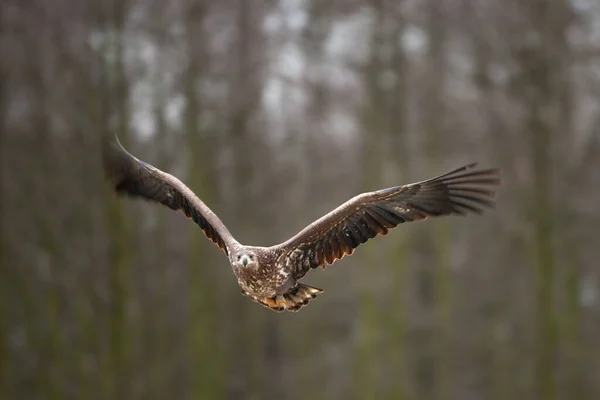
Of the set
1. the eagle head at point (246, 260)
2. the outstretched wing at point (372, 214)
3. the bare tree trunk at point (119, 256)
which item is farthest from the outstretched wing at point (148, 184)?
the bare tree trunk at point (119, 256)

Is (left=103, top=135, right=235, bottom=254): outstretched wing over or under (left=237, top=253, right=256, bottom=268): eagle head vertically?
over

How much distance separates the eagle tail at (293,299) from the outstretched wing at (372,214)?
169 millimetres

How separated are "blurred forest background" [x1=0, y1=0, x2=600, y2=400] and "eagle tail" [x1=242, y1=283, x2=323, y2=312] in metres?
4.86

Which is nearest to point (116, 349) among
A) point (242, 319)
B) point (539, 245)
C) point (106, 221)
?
point (106, 221)

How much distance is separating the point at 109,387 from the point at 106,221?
1.92m

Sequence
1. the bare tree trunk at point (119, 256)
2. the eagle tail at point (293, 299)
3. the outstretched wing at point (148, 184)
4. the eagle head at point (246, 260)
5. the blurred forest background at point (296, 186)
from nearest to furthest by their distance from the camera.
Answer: the eagle head at point (246, 260) → the eagle tail at point (293, 299) → the outstretched wing at point (148, 184) → the bare tree trunk at point (119, 256) → the blurred forest background at point (296, 186)

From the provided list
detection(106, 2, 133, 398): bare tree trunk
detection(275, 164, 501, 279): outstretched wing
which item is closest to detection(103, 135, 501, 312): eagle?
detection(275, 164, 501, 279): outstretched wing

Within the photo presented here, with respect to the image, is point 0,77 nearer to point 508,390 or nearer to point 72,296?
point 72,296

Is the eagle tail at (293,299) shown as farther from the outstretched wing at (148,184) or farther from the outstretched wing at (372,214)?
the outstretched wing at (148,184)

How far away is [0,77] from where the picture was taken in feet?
31.9

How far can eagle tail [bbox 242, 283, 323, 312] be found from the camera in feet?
15.0

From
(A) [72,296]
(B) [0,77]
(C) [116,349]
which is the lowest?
(C) [116,349]

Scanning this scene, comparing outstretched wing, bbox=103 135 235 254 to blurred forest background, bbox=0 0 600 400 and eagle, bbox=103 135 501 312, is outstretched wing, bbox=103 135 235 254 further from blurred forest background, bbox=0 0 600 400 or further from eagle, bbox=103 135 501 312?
blurred forest background, bbox=0 0 600 400

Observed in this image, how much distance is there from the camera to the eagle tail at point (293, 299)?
4.57 meters
